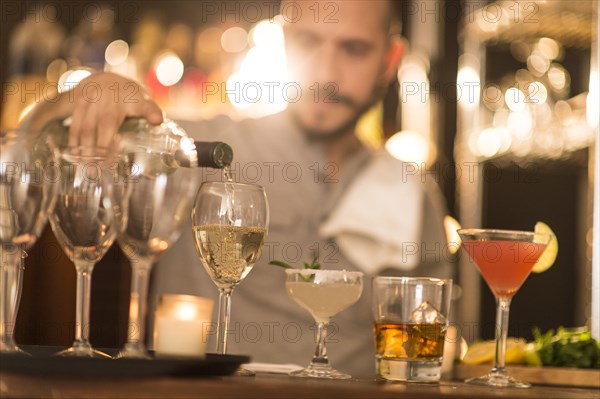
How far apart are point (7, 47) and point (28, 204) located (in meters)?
2.64

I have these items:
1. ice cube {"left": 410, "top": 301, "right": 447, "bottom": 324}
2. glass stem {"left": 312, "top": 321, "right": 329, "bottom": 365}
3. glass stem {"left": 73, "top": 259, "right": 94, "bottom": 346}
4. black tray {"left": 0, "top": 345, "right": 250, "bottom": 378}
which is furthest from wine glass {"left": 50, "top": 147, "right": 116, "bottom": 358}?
ice cube {"left": 410, "top": 301, "right": 447, "bottom": 324}

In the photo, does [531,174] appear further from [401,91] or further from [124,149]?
[124,149]

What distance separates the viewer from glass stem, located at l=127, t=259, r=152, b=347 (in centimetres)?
92

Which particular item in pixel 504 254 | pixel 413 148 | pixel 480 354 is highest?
pixel 413 148

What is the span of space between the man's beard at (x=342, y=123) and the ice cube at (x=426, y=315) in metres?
2.09

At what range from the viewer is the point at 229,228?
114 centimetres

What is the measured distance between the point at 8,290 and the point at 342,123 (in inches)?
90.9

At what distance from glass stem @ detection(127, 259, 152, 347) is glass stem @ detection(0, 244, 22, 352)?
0.12m

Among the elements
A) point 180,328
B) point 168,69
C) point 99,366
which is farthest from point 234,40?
point 99,366

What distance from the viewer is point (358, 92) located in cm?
324

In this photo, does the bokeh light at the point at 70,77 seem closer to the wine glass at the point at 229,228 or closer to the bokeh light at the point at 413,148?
the bokeh light at the point at 413,148

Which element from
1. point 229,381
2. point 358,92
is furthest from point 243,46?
point 229,381

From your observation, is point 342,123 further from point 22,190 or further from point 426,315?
point 22,190

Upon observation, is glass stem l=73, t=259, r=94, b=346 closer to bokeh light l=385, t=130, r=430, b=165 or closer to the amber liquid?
the amber liquid
